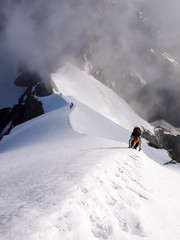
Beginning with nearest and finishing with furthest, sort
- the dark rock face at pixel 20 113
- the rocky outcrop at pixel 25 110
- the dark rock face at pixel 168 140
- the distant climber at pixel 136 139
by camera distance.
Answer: the distant climber at pixel 136 139, the dark rock face at pixel 20 113, the rocky outcrop at pixel 25 110, the dark rock face at pixel 168 140

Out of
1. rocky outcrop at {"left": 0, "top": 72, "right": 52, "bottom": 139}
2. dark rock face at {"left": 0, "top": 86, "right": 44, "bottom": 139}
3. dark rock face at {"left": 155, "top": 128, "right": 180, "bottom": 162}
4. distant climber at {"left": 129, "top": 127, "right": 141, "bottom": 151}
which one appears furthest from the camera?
dark rock face at {"left": 155, "top": 128, "right": 180, "bottom": 162}

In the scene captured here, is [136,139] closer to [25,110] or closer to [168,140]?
[25,110]

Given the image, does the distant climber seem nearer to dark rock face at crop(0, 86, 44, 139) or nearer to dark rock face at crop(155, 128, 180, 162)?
dark rock face at crop(0, 86, 44, 139)

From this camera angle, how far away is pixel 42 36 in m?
116

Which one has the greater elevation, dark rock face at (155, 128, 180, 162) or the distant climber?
the distant climber

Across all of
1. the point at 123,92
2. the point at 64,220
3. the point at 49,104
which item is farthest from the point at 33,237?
the point at 123,92

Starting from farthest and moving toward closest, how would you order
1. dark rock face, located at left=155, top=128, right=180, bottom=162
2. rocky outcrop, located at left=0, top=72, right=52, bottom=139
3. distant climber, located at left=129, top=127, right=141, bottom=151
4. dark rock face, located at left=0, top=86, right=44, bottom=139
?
dark rock face, located at left=155, top=128, right=180, bottom=162
rocky outcrop, located at left=0, top=72, right=52, bottom=139
dark rock face, located at left=0, top=86, right=44, bottom=139
distant climber, located at left=129, top=127, right=141, bottom=151

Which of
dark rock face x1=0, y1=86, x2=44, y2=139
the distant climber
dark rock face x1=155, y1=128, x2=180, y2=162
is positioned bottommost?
dark rock face x1=155, y1=128, x2=180, y2=162

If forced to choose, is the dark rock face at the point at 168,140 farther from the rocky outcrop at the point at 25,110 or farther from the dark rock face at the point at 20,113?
the dark rock face at the point at 20,113

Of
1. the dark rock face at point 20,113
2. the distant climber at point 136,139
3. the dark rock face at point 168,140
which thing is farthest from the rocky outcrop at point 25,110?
the dark rock face at point 168,140

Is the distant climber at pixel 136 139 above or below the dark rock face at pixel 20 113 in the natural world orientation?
below

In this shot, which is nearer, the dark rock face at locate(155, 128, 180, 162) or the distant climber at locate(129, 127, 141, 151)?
the distant climber at locate(129, 127, 141, 151)

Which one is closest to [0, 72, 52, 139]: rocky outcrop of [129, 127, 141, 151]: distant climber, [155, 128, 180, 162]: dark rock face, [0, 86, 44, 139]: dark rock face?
[0, 86, 44, 139]: dark rock face

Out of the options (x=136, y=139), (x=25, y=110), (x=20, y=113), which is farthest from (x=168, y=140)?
(x=136, y=139)
